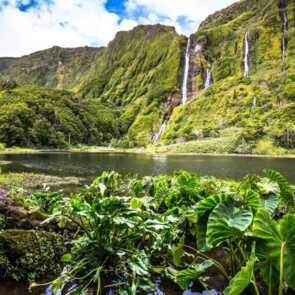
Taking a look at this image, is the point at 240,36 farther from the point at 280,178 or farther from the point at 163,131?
the point at 280,178

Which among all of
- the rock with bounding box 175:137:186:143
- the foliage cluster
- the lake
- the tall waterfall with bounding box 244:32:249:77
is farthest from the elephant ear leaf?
the tall waterfall with bounding box 244:32:249:77

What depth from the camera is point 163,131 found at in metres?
172

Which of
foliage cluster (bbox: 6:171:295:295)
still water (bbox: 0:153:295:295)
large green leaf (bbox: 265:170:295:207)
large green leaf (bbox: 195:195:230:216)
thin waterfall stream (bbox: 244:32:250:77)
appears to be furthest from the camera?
thin waterfall stream (bbox: 244:32:250:77)

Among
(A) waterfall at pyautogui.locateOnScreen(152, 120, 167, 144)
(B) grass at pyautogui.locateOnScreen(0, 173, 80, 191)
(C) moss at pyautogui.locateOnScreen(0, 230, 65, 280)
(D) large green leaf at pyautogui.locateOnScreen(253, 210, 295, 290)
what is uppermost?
(A) waterfall at pyautogui.locateOnScreen(152, 120, 167, 144)

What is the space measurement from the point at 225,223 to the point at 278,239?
0.89 meters

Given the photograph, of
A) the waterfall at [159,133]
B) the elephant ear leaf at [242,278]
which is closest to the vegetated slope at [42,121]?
the waterfall at [159,133]

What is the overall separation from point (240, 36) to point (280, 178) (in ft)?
676

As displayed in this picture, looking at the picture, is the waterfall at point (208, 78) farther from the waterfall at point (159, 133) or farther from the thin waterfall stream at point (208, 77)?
the waterfall at point (159, 133)

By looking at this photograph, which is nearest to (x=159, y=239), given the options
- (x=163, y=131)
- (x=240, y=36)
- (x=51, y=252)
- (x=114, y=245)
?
(x=114, y=245)

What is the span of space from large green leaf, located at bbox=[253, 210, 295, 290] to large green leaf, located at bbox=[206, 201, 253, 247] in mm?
384

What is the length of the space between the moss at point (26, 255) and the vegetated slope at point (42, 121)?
128 meters

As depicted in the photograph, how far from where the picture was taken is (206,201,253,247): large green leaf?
564 centimetres

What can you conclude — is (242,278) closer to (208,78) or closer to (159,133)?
(159,133)

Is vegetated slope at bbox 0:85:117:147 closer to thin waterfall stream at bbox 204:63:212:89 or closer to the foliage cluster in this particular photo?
thin waterfall stream at bbox 204:63:212:89
